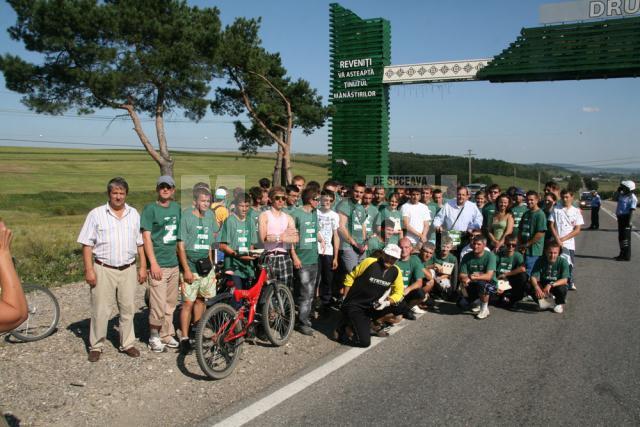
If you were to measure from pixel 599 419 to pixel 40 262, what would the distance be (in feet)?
37.3

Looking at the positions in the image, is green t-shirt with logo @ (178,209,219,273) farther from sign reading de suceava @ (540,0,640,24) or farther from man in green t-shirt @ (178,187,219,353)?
sign reading de suceava @ (540,0,640,24)

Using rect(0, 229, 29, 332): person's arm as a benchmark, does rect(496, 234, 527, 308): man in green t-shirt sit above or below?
below

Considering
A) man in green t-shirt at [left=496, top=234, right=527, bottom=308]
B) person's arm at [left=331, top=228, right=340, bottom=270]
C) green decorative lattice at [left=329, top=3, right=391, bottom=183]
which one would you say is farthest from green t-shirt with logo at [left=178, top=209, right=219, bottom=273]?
green decorative lattice at [left=329, top=3, right=391, bottom=183]

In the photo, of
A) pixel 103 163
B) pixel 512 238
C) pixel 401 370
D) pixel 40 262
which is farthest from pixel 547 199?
pixel 103 163

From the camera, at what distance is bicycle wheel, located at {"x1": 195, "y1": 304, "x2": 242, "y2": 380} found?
15.7ft

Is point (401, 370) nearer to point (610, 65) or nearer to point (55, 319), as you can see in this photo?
point (55, 319)

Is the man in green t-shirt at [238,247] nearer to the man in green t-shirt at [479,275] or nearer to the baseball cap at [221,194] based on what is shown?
the baseball cap at [221,194]

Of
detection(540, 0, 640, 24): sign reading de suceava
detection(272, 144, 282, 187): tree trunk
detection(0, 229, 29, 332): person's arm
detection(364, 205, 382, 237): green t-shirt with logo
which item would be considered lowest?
detection(364, 205, 382, 237): green t-shirt with logo

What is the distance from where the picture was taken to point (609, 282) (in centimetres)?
1002

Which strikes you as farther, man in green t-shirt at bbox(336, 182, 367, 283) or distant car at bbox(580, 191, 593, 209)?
distant car at bbox(580, 191, 593, 209)

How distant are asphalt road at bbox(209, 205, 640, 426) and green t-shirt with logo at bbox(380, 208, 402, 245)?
1332 millimetres

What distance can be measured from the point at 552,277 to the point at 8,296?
7332 mm

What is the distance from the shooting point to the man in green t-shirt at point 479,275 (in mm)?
7484

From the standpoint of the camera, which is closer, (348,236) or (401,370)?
(401,370)
